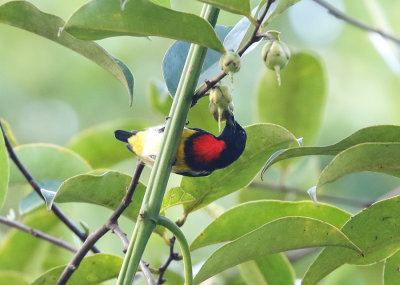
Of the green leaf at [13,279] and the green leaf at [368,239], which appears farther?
the green leaf at [13,279]

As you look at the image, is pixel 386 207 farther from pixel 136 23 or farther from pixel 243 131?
pixel 136 23

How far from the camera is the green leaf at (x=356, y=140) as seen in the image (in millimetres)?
964

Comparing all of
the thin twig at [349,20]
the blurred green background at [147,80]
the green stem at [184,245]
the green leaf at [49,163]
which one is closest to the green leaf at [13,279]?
the green leaf at [49,163]

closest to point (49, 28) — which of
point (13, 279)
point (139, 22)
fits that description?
point (139, 22)

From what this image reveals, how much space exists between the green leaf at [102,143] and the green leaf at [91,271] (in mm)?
614

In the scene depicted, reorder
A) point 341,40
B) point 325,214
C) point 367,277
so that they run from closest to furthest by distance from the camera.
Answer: point 325,214 < point 367,277 < point 341,40

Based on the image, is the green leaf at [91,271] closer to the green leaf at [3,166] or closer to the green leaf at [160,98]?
the green leaf at [3,166]

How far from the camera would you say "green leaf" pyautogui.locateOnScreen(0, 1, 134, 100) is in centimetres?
100

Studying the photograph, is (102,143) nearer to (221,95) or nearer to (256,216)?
(256,216)

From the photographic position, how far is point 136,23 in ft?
2.89

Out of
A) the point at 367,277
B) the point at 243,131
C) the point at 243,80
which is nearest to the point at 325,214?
the point at 243,131

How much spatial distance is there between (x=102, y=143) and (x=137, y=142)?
0.33m

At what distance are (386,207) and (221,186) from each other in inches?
13.2

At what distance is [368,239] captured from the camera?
1.04 m
